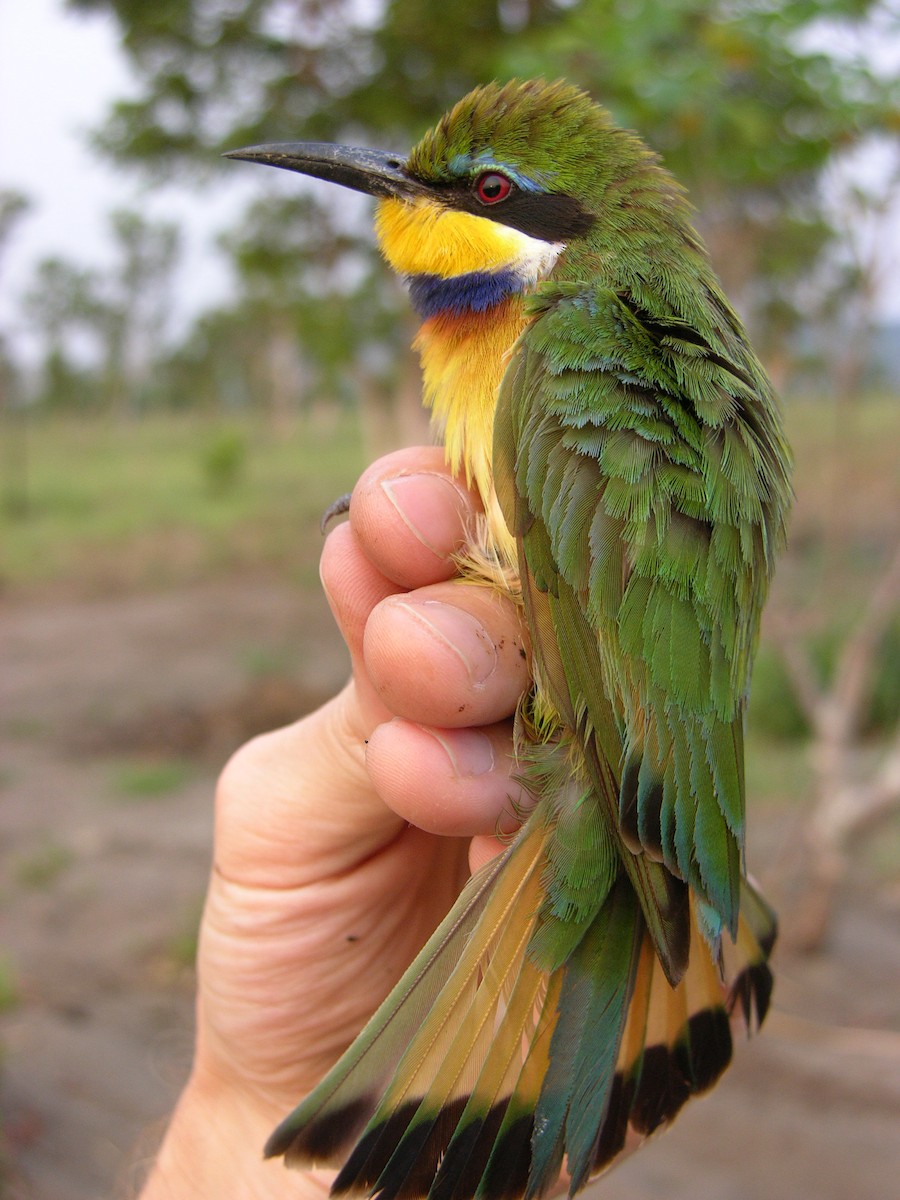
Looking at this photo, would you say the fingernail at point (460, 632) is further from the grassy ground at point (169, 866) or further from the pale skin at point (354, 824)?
the grassy ground at point (169, 866)

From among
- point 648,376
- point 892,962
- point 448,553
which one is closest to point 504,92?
point 648,376

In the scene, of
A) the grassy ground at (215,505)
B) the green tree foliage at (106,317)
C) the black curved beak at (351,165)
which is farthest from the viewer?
the green tree foliage at (106,317)

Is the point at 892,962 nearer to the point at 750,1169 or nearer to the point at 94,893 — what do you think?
the point at 750,1169

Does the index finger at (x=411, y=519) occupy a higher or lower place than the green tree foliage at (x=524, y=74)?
lower

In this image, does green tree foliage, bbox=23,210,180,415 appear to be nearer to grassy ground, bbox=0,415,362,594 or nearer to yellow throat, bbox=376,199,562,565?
grassy ground, bbox=0,415,362,594

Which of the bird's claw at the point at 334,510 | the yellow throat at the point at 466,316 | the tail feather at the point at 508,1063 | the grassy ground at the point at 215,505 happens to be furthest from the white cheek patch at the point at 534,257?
the grassy ground at the point at 215,505

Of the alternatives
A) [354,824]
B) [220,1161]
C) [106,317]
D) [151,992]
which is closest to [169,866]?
[151,992]

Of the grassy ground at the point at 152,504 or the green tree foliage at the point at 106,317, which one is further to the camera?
the green tree foliage at the point at 106,317
